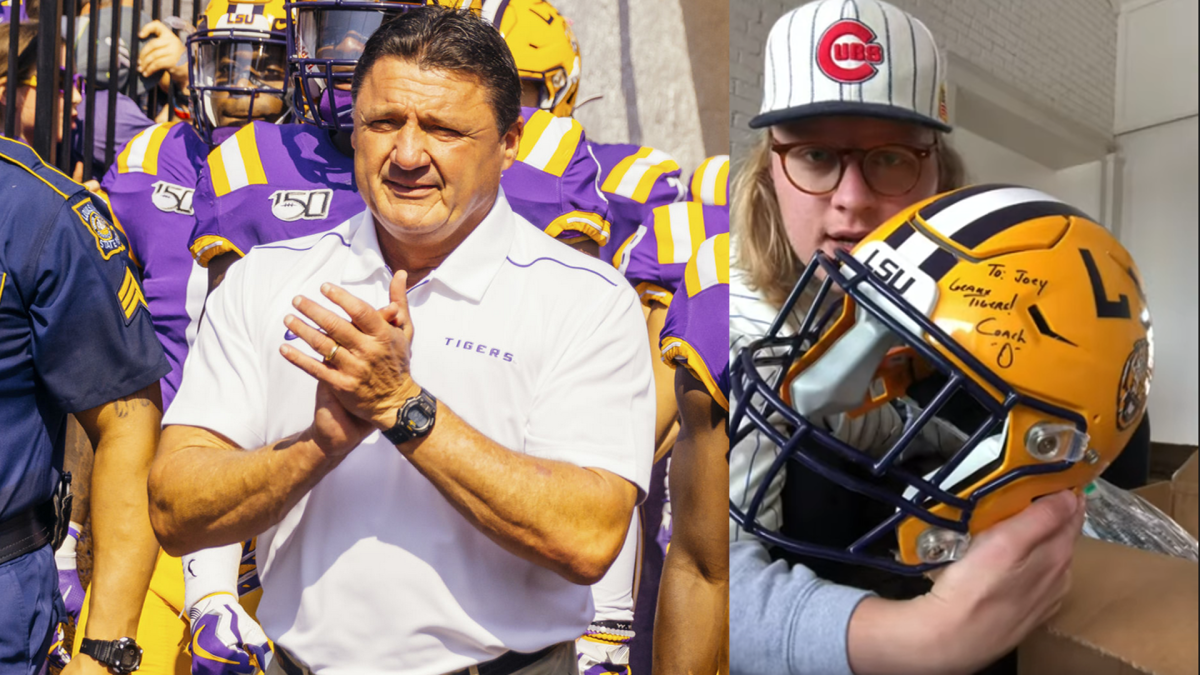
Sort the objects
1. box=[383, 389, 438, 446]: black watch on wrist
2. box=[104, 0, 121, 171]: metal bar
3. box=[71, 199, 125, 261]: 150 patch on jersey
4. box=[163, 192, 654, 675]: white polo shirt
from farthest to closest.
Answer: box=[104, 0, 121, 171]: metal bar
box=[71, 199, 125, 261]: 150 patch on jersey
box=[163, 192, 654, 675]: white polo shirt
box=[383, 389, 438, 446]: black watch on wrist

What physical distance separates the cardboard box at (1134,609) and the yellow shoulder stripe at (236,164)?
3.36ft

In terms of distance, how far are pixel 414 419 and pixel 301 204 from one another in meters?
0.45

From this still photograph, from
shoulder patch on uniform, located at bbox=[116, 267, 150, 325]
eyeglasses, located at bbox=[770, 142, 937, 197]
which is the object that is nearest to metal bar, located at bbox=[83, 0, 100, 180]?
shoulder patch on uniform, located at bbox=[116, 267, 150, 325]

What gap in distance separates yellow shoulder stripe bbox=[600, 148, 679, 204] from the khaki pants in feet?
1.82

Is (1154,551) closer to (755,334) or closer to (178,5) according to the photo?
(755,334)

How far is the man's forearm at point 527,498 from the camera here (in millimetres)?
869

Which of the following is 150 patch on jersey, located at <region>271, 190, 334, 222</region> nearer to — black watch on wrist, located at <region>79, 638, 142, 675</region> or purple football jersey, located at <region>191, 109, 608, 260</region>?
purple football jersey, located at <region>191, 109, 608, 260</region>

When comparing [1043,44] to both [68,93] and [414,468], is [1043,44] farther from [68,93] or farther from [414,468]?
[68,93]

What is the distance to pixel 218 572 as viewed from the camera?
43.6 inches

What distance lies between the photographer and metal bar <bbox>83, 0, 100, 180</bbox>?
137cm

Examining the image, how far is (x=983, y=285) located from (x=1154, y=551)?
0.56 ft

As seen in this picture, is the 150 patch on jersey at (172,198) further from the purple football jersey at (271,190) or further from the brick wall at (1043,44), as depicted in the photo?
the brick wall at (1043,44)

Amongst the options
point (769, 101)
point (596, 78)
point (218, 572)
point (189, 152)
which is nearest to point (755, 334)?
point (769, 101)

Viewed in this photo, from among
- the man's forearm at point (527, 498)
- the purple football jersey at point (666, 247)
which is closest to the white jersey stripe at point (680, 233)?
the purple football jersey at point (666, 247)
